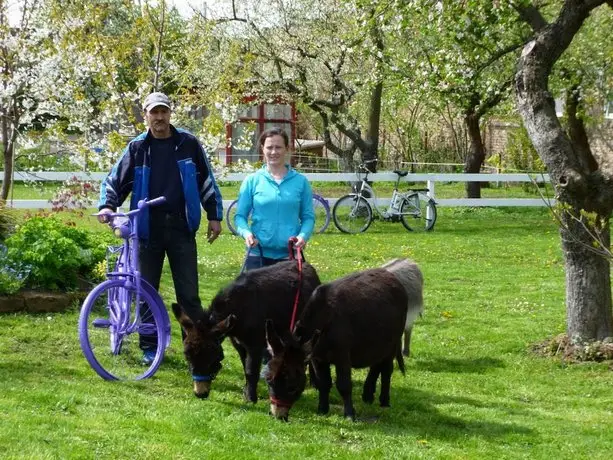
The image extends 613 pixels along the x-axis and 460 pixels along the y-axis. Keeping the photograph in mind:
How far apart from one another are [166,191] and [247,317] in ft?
4.04

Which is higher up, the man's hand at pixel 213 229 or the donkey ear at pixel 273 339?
the man's hand at pixel 213 229

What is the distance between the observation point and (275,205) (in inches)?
289

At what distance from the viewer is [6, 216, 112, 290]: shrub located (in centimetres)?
955

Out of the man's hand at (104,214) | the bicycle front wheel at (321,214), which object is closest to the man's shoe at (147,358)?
the man's hand at (104,214)

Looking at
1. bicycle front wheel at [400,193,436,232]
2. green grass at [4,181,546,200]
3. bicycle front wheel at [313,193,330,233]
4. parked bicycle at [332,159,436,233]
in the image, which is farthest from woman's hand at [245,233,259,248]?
green grass at [4,181,546,200]

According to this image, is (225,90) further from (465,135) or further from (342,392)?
(465,135)

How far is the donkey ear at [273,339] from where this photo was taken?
6.21m

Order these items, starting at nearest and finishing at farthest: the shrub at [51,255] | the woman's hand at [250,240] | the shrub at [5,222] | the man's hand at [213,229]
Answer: the woman's hand at [250,240]
the man's hand at [213,229]
the shrub at [51,255]
the shrub at [5,222]

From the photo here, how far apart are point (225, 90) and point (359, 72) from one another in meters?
9.57

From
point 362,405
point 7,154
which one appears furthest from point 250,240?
point 7,154

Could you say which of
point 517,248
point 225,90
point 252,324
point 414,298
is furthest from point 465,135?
point 252,324

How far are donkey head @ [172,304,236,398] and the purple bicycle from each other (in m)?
0.66

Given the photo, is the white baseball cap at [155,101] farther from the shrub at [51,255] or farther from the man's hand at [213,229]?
the shrub at [51,255]

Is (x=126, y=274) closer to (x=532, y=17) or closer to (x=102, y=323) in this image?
(x=102, y=323)
